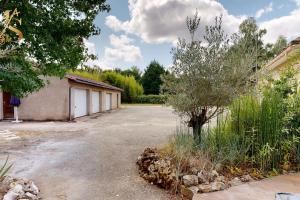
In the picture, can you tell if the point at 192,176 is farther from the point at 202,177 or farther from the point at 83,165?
the point at 83,165

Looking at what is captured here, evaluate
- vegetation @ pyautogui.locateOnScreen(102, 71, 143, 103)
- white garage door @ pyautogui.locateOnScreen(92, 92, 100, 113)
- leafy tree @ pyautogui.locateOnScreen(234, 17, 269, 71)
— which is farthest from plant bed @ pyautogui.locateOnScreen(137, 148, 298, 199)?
vegetation @ pyautogui.locateOnScreen(102, 71, 143, 103)

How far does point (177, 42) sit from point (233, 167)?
3.08 metres

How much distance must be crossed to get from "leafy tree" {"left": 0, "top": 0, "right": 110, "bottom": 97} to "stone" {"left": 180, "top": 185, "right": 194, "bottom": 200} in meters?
4.71

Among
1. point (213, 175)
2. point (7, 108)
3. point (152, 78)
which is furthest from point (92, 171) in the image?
point (152, 78)

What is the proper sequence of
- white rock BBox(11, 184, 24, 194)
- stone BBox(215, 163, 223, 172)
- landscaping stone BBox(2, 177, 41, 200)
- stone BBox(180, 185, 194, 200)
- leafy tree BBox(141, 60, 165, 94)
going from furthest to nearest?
leafy tree BBox(141, 60, 165, 94) < stone BBox(215, 163, 223, 172) < stone BBox(180, 185, 194, 200) < white rock BBox(11, 184, 24, 194) < landscaping stone BBox(2, 177, 41, 200)

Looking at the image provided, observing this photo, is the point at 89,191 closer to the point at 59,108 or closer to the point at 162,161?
the point at 162,161

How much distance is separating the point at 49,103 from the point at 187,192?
12.4 m

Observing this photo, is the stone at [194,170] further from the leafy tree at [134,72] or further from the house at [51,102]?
the leafy tree at [134,72]

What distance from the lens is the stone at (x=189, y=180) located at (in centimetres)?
437

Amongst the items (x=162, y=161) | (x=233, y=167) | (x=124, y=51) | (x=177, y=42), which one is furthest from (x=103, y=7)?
(x=124, y=51)

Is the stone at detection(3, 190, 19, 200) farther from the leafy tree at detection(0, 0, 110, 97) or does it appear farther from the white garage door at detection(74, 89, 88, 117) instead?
the white garage door at detection(74, 89, 88, 117)

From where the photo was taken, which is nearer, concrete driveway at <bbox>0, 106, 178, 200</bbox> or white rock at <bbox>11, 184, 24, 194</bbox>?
white rock at <bbox>11, 184, 24, 194</bbox>

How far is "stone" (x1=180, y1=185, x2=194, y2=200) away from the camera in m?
4.01

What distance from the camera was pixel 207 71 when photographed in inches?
212
